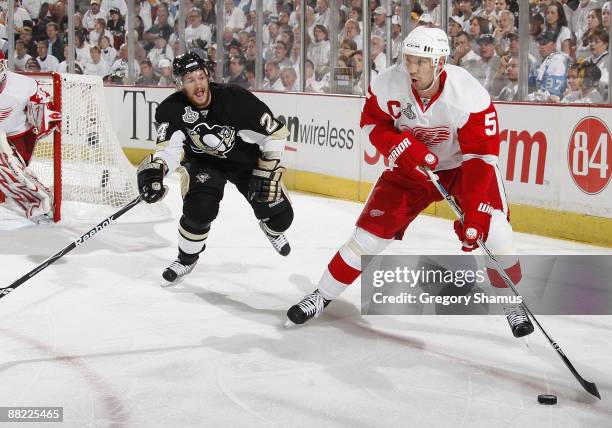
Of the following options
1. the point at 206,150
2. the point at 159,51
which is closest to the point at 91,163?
the point at 206,150

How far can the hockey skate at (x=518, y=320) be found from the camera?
3363mm

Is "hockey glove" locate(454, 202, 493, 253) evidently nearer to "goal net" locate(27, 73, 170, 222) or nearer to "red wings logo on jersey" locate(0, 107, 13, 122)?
"goal net" locate(27, 73, 170, 222)

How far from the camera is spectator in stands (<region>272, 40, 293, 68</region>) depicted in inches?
343

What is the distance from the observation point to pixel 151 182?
4.00 m

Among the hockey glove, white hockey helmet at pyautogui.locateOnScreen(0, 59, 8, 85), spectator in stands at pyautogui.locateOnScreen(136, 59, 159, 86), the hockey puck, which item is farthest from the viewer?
spectator in stands at pyautogui.locateOnScreen(136, 59, 159, 86)

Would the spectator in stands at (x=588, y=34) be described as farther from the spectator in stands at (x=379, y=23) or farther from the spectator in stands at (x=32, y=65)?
the spectator in stands at (x=32, y=65)

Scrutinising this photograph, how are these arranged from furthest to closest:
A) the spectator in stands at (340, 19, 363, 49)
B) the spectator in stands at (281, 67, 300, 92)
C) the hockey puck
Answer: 1. the spectator in stands at (281, 67, 300, 92)
2. the spectator in stands at (340, 19, 363, 49)
3. the hockey puck

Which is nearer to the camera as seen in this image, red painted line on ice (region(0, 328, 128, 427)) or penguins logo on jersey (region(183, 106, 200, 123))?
red painted line on ice (region(0, 328, 128, 427))

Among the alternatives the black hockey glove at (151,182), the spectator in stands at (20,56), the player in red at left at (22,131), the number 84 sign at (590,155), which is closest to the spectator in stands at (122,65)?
the spectator in stands at (20,56)

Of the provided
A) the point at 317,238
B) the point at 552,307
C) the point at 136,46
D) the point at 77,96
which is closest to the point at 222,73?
the point at 136,46

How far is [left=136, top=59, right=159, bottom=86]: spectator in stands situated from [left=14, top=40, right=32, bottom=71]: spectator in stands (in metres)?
2.08

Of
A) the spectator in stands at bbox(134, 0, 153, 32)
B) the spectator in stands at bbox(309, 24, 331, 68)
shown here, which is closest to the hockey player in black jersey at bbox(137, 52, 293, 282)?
the spectator in stands at bbox(309, 24, 331, 68)

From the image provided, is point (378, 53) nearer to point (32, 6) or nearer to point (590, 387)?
point (590, 387)

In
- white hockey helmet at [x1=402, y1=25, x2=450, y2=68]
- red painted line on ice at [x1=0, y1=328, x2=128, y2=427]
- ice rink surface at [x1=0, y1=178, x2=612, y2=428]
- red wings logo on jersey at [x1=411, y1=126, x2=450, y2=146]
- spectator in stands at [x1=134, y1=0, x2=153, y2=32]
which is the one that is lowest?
red painted line on ice at [x1=0, y1=328, x2=128, y2=427]
